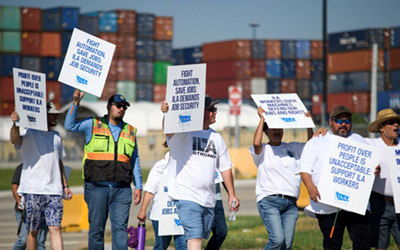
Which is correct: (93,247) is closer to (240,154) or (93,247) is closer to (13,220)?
(13,220)

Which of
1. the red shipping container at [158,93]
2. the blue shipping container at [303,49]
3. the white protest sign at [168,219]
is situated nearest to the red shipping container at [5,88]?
the red shipping container at [158,93]

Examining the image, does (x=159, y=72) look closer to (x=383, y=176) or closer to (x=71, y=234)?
(x=71, y=234)

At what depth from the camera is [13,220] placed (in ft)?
48.3

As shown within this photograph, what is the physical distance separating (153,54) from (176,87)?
58.5m

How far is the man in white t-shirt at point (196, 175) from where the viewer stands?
254 inches

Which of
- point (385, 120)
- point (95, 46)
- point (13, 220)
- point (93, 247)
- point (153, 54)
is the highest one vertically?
point (153, 54)

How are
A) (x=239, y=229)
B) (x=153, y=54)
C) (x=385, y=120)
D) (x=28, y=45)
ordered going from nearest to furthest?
(x=385, y=120), (x=239, y=229), (x=28, y=45), (x=153, y=54)

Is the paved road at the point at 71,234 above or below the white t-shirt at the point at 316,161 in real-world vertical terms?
below

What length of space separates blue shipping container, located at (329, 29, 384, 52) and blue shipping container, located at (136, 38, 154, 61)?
20.2 metres

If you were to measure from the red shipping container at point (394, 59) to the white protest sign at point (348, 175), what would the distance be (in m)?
38.8

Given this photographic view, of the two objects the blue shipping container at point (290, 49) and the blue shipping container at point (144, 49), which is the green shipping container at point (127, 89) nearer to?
the blue shipping container at point (144, 49)

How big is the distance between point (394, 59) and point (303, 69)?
88.1ft

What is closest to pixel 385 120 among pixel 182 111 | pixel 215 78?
pixel 182 111

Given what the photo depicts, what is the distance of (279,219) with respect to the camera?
699cm
